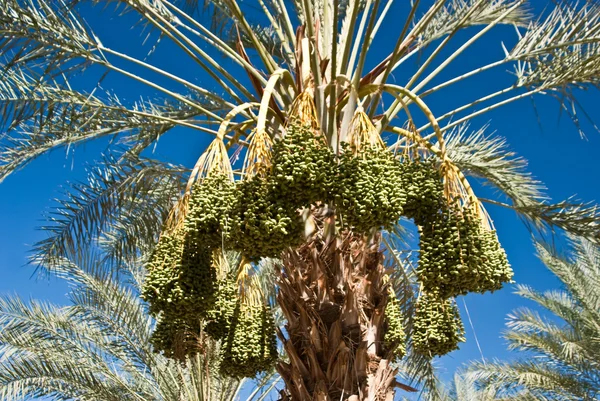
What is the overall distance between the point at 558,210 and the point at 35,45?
404 centimetres

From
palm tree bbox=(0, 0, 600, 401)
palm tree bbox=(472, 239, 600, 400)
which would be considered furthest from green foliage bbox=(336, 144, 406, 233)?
palm tree bbox=(472, 239, 600, 400)

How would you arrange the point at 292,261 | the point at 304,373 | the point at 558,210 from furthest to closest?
1. the point at 558,210
2. the point at 292,261
3. the point at 304,373

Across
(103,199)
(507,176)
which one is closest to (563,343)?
(507,176)

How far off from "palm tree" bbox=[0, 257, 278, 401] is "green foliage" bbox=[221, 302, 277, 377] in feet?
11.2

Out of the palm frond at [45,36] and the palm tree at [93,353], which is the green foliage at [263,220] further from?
the palm tree at [93,353]

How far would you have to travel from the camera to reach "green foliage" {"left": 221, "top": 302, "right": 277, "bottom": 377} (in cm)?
458

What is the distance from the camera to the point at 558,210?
5.39 m

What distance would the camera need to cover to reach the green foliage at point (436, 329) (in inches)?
194

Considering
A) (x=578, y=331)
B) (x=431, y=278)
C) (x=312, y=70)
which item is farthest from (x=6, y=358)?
(x=578, y=331)

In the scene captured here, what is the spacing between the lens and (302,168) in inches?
128

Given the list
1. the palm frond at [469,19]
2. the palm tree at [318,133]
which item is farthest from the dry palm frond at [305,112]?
the palm frond at [469,19]

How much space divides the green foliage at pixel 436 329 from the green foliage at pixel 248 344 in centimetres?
107

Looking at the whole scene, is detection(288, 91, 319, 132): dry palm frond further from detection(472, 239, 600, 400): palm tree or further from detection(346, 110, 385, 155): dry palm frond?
detection(472, 239, 600, 400): palm tree

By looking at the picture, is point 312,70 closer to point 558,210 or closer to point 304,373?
point 304,373
